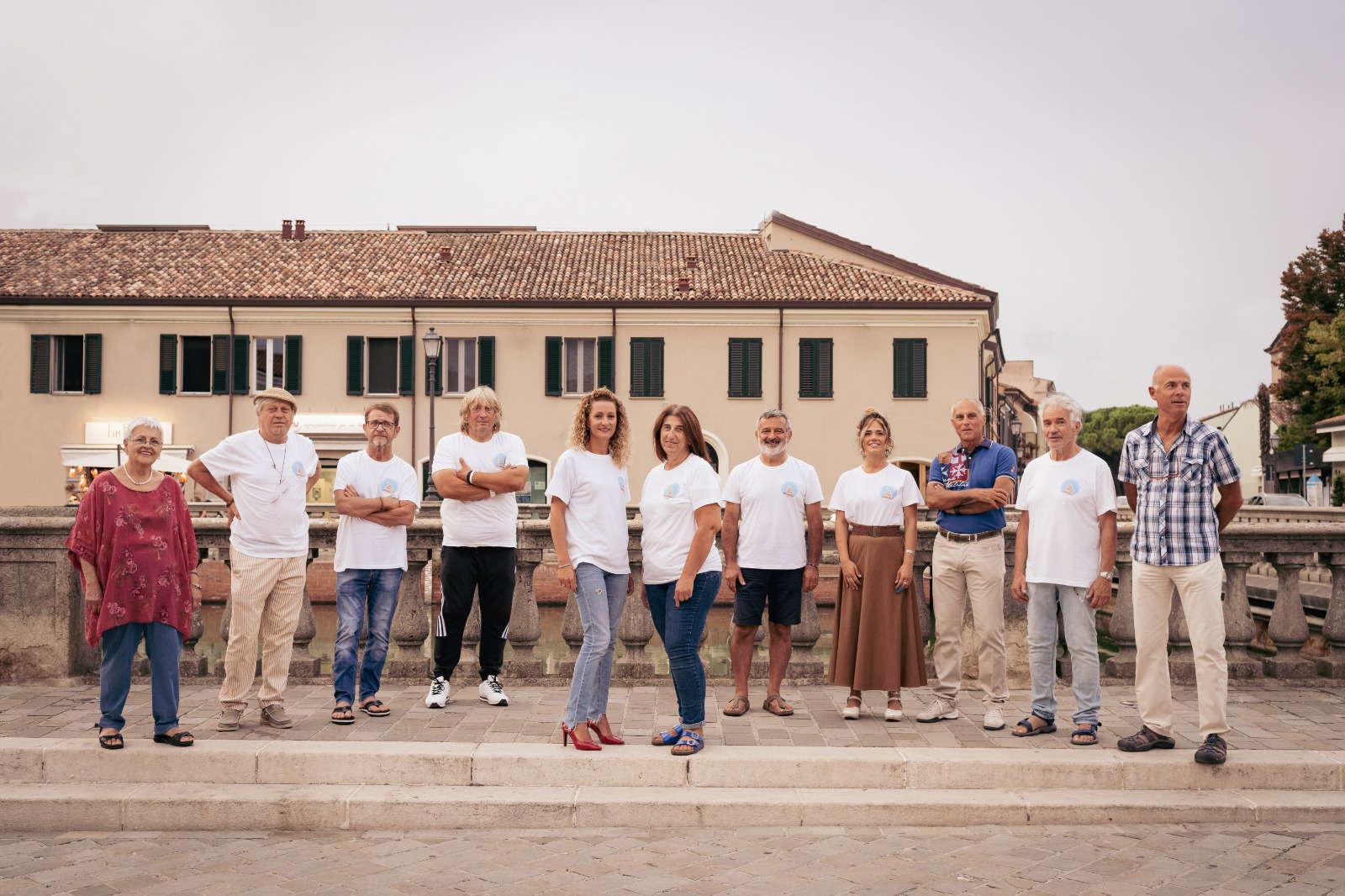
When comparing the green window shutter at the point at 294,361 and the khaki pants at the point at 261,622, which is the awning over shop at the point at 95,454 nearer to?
the green window shutter at the point at 294,361

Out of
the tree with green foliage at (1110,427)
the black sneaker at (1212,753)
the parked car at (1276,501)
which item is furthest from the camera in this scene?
the tree with green foliage at (1110,427)

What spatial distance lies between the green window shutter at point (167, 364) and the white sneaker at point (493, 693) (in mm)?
29908

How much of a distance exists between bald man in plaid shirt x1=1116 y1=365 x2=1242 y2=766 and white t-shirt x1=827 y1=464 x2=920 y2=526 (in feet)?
4.06

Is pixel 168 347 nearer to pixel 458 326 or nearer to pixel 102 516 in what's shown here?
pixel 458 326

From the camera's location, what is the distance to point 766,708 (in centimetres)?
643

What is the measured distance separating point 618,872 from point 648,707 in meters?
2.23

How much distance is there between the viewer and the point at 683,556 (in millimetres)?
5539

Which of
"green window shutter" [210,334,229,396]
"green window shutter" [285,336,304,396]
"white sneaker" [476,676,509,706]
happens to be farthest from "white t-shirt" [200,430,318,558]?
"green window shutter" [210,334,229,396]

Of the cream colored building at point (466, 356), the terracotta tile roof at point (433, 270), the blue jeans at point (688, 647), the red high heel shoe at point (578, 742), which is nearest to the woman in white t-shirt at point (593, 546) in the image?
the red high heel shoe at point (578, 742)

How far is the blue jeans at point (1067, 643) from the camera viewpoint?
227 inches

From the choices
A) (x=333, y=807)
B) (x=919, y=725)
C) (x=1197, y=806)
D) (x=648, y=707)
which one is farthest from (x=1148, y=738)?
(x=333, y=807)

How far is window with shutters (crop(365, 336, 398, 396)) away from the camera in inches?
1315

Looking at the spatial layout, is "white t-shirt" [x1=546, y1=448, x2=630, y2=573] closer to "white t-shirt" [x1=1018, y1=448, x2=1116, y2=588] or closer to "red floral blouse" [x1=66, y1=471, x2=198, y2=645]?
"red floral blouse" [x1=66, y1=471, x2=198, y2=645]

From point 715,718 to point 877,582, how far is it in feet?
3.84
